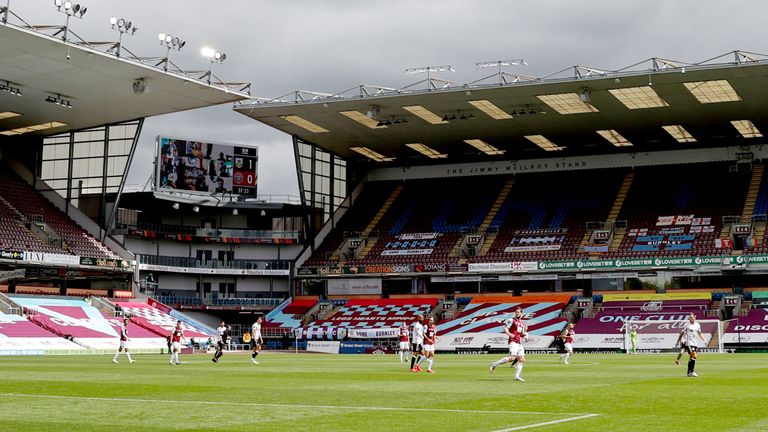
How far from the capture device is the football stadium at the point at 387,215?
59344 mm

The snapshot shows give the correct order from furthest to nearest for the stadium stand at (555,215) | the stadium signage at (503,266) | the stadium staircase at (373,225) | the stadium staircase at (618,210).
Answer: the stadium staircase at (373,225)
the stadium staircase at (618,210)
the stadium signage at (503,266)
the stadium stand at (555,215)

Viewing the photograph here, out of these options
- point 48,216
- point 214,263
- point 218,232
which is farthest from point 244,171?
point 48,216

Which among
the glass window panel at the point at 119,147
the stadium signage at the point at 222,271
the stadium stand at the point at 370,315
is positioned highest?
the glass window panel at the point at 119,147

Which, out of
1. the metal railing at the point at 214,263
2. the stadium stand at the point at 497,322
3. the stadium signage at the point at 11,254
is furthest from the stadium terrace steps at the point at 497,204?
the stadium signage at the point at 11,254

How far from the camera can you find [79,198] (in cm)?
7625

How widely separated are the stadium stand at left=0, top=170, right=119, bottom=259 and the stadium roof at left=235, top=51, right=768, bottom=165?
54.7 ft

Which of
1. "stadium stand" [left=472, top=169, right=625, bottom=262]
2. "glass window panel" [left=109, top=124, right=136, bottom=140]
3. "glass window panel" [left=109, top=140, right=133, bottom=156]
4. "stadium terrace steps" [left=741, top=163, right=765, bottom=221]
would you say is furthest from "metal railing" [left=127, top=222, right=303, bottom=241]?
"stadium terrace steps" [left=741, top=163, right=765, bottom=221]

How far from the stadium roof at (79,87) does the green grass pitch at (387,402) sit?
30215mm

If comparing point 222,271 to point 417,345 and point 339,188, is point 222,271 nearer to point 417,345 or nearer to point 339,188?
point 339,188

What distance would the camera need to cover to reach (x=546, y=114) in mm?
67438

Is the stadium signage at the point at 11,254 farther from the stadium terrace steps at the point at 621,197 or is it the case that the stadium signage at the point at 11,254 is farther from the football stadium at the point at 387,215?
the stadium terrace steps at the point at 621,197

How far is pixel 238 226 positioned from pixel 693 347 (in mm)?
61480

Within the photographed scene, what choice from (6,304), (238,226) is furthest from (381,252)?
(6,304)

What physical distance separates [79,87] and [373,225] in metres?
30.1
